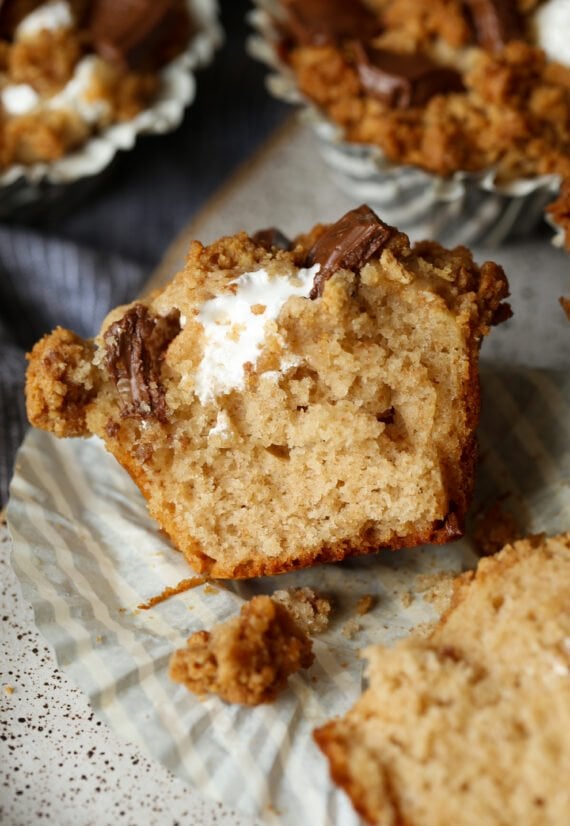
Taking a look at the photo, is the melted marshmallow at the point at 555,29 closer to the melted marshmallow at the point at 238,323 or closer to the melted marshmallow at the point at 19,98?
the melted marshmallow at the point at 238,323

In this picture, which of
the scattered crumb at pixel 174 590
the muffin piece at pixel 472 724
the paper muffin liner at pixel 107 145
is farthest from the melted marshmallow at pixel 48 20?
the muffin piece at pixel 472 724

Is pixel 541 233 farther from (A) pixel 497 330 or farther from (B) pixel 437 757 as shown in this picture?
(B) pixel 437 757

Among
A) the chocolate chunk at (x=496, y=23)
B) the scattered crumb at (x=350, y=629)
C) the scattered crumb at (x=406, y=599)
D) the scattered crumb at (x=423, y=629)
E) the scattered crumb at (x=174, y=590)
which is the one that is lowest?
the scattered crumb at (x=174, y=590)

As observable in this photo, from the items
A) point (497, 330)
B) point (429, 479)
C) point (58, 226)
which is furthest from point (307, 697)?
point (58, 226)

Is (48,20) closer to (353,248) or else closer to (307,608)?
(353,248)

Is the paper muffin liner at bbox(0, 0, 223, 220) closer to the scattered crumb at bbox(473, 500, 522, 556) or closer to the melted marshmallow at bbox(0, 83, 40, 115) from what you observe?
the melted marshmallow at bbox(0, 83, 40, 115)

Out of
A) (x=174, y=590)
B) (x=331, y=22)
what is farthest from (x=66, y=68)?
(x=174, y=590)

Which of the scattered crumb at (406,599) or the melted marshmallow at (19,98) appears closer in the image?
the scattered crumb at (406,599)
